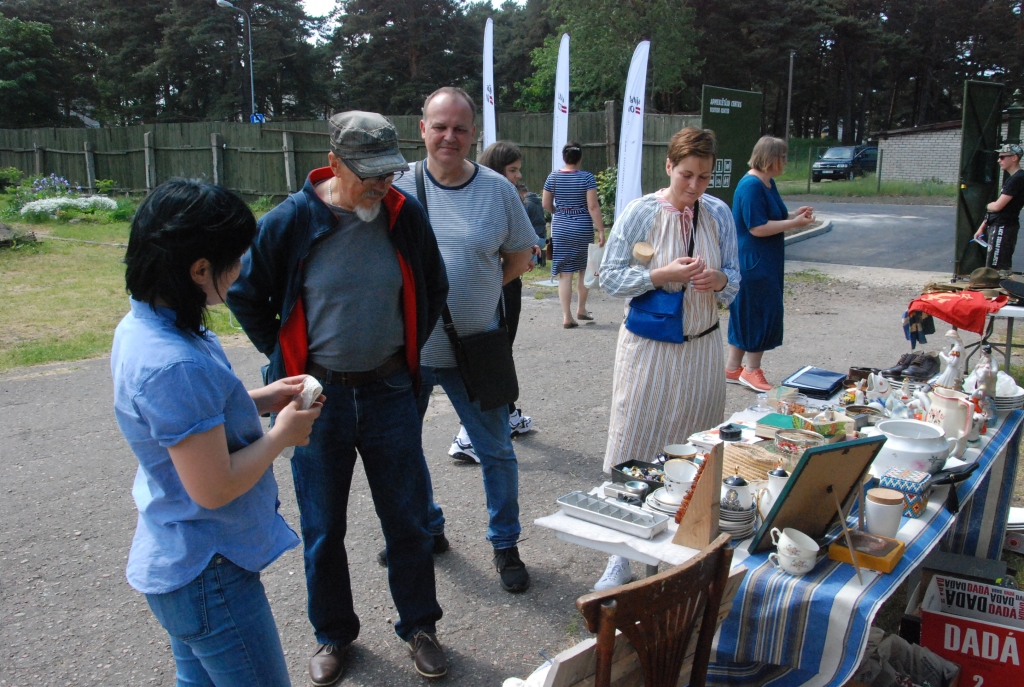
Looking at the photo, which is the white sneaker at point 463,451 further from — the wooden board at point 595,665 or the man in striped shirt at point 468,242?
the wooden board at point 595,665

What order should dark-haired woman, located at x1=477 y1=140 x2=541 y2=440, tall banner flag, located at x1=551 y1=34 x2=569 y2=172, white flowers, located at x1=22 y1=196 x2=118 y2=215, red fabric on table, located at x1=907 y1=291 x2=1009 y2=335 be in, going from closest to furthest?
dark-haired woman, located at x1=477 y1=140 x2=541 y2=440
red fabric on table, located at x1=907 y1=291 x2=1009 y2=335
tall banner flag, located at x1=551 y1=34 x2=569 y2=172
white flowers, located at x1=22 y1=196 x2=118 y2=215

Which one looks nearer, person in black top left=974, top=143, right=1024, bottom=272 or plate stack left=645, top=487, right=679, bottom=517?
plate stack left=645, top=487, right=679, bottom=517

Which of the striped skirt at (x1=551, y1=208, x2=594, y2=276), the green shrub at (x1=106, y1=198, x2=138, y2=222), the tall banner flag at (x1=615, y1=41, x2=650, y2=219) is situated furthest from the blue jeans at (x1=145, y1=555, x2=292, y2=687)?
the green shrub at (x1=106, y1=198, x2=138, y2=222)

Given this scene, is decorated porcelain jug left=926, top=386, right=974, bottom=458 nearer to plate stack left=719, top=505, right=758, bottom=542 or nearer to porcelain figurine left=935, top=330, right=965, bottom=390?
porcelain figurine left=935, top=330, right=965, bottom=390

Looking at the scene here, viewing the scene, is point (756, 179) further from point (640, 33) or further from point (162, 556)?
point (640, 33)

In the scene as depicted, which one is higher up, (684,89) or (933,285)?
(684,89)

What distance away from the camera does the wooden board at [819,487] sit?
1906 millimetres

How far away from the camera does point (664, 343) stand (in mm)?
3191

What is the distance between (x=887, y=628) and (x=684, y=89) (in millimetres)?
43871

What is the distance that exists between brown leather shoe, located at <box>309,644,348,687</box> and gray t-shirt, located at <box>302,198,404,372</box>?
1.00 meters

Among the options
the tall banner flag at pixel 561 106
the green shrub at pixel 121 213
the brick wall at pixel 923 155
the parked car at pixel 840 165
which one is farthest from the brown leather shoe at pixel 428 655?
the parked car at pixel 840 165

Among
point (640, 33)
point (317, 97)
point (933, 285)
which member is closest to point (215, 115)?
point (317, 97)

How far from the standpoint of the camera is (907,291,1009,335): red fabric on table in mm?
4410

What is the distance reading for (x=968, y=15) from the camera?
4394 cm
